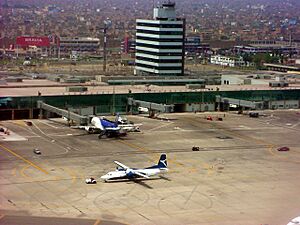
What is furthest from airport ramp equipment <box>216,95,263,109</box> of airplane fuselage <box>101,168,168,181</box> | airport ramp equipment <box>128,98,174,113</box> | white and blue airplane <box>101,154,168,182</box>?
airplane fuselage <box>101,168,168,181</box>

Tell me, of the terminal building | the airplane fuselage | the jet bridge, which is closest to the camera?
the airplane fuselage

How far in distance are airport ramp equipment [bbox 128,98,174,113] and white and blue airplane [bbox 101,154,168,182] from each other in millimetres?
42995

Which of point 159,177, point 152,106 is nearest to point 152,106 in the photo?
point 152,106

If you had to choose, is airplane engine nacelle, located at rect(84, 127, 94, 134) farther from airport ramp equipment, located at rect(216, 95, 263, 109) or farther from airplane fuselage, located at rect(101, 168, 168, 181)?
airport ramp equipment, located at rect(216, 95, 263, 109)

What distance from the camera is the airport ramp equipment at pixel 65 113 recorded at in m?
109

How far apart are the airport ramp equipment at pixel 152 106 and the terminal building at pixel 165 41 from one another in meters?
62.1

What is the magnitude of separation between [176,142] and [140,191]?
28287mm

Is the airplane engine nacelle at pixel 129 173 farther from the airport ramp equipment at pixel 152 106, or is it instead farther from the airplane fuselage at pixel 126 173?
the airport ramp equipment at pixel 152 106

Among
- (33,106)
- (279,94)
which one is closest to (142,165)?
(33,106)

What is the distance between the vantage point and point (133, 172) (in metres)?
77.4

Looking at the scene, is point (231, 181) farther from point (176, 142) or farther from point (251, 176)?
point (176, 142)

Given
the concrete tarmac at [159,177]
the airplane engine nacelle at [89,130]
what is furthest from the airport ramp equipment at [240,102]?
the airplane engine nacelle at [89,130]

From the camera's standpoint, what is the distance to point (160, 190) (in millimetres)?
73688

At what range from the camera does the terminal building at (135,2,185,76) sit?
616 feet
